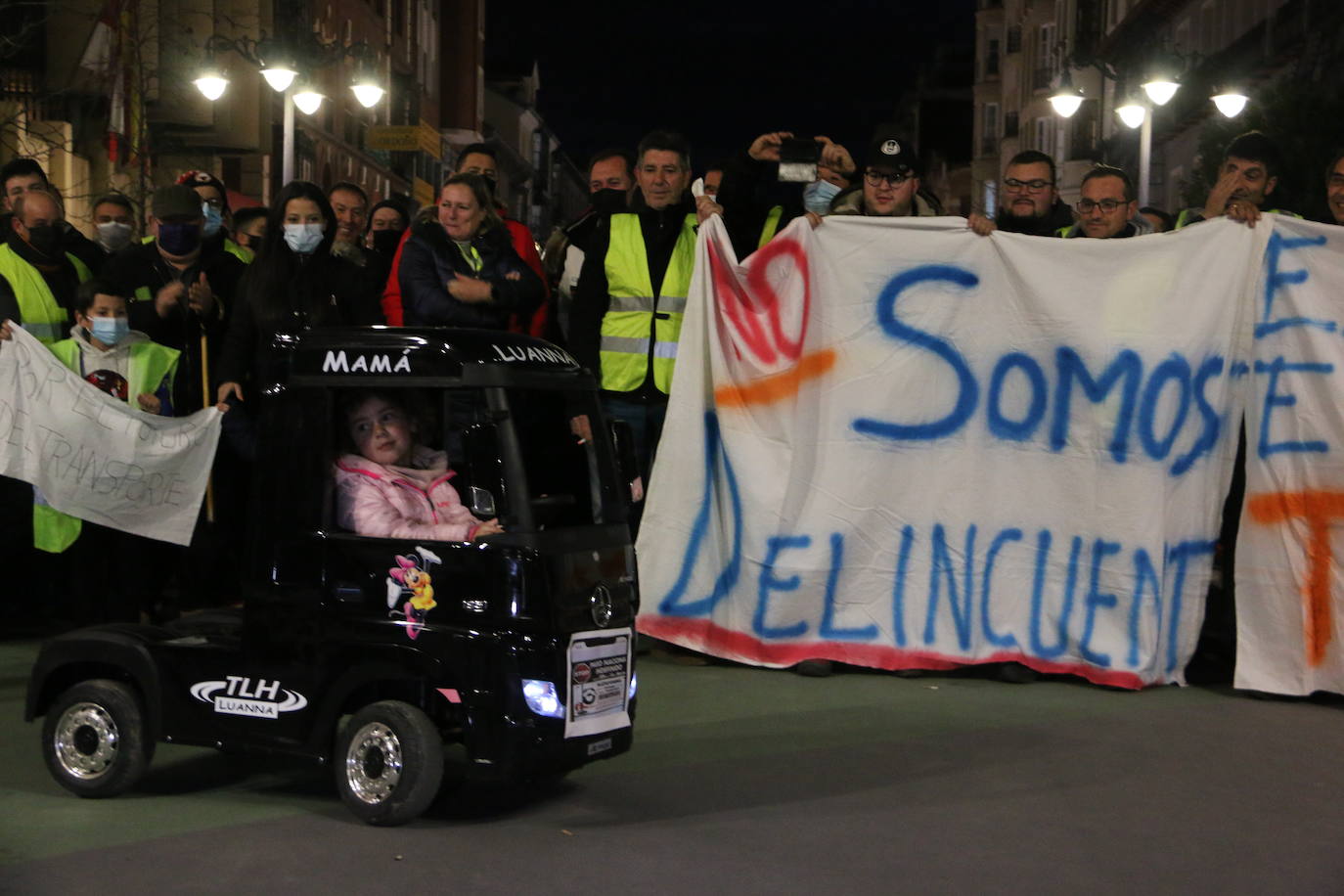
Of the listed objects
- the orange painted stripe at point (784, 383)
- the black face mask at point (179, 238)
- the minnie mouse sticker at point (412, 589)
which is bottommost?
the minnie mouse sticker at point (412, 589)

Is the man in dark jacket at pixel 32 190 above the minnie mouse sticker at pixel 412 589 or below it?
above


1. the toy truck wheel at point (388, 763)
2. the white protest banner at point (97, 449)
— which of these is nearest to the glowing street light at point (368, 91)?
the white protest banner at point (97, 449)

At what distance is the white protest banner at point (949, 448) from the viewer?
339 inches

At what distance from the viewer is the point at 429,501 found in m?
6.12

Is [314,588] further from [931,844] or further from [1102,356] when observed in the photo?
[1102,356]

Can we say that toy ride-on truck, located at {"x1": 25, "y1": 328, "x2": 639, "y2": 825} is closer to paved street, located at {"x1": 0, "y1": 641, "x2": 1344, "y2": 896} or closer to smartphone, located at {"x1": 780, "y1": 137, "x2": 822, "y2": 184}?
paved street, located at {"x1": 0, "y1": 641, "x2": 1344, "y2": 896}

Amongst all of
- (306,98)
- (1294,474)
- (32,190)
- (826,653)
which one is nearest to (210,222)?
(32,190)

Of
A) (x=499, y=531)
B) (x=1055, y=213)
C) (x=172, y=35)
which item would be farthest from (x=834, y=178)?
(x=172, y=35)

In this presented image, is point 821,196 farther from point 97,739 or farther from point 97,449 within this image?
point 97,739

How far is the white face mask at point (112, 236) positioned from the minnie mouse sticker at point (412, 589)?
17.8 ft

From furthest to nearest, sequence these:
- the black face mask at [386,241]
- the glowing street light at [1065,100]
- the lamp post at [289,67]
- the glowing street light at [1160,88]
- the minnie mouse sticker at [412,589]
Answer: the glowing street light at [1065,100]
the lamp post at [289,67]
the glowing street light at [1160,88]
the black face mask at [386,241]
the minnie mouse sticker at [412,589]

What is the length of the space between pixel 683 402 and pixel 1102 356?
79.0 inches

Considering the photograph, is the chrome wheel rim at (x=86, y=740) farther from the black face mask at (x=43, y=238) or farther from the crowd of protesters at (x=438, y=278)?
the black face mask at (x=43, y=238)

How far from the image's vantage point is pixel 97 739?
20.4 feet
